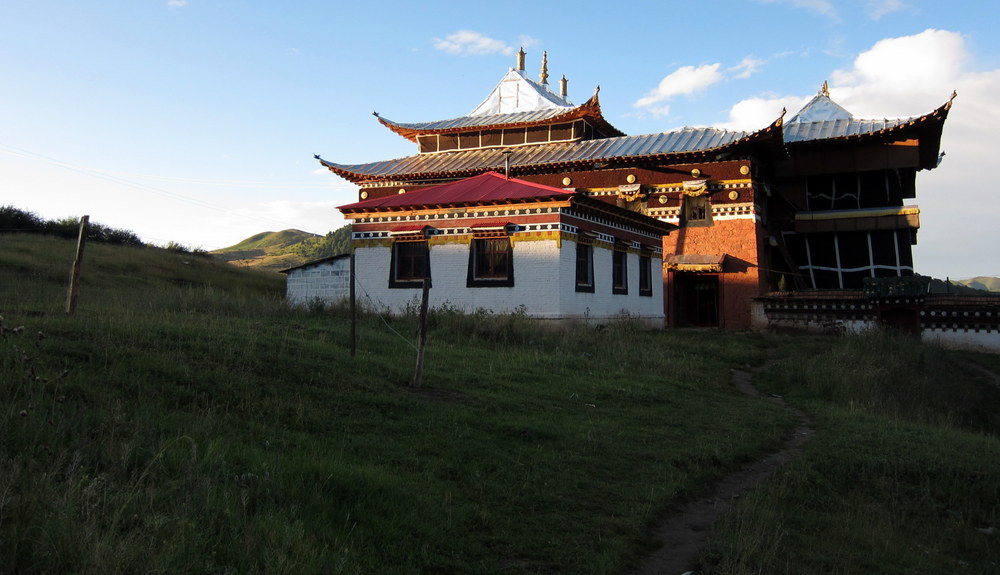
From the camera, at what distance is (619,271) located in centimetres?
2558

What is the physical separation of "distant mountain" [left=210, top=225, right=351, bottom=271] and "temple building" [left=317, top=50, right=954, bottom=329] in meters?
29.5

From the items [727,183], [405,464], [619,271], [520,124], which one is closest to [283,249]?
[520,124]

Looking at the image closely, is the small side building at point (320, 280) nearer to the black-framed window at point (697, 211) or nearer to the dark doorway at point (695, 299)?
the black-framed window at point (697, 211)

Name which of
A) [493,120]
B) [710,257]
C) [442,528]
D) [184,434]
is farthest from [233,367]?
[493,120]

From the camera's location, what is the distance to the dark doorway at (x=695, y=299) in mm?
33531

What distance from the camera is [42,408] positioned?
6215 millimetres

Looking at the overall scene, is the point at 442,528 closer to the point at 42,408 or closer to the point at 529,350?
the point at 42,408

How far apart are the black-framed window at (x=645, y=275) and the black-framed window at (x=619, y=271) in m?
1.59

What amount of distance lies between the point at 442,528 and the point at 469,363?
7.51 metres

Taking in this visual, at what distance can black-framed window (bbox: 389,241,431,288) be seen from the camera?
23.7 metres

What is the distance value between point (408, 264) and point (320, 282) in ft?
Result: 15.7

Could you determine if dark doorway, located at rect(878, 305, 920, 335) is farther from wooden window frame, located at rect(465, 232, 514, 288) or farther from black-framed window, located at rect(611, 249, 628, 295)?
wooden window frame, located at rect(465, 232, 514, 288)

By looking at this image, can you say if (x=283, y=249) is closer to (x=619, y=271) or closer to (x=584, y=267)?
(x=619, y=271)

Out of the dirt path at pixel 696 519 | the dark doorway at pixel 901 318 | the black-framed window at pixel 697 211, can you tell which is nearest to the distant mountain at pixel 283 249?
the black-framed window at pixel 697 211
